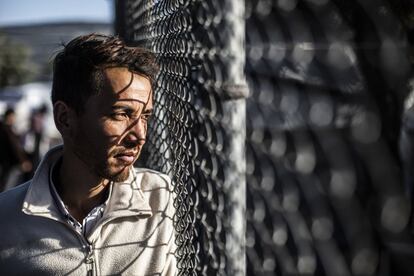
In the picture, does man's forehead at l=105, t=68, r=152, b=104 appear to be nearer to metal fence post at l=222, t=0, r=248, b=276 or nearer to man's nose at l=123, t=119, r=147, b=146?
man's nose at l=123, t=119, r=147, b=146

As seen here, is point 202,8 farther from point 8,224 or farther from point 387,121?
point 387,121

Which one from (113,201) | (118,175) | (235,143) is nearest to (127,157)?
(118,175)

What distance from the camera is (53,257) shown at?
292cm

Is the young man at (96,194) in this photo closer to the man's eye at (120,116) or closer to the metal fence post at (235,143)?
the man's eye at (120,116)

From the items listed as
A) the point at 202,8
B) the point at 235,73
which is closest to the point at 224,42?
the point at 235,73

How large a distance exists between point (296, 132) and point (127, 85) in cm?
121

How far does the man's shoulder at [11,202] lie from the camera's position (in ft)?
9.89

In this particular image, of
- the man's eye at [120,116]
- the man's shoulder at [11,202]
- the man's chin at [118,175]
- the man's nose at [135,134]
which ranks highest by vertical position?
the man's eye at [120,116]

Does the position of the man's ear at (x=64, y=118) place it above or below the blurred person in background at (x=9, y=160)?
above

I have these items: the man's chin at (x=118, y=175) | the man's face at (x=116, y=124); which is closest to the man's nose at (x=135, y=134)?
the man's face at (x=116, y=124)

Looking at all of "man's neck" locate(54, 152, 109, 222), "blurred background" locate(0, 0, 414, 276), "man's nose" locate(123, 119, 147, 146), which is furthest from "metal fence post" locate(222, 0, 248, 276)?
"man's neck" locate(54, 152, 109, 222)

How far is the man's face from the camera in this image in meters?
2.90

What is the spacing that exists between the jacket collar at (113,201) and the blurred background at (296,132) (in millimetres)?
187

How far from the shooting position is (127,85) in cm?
294
